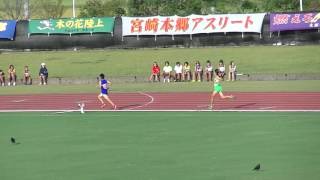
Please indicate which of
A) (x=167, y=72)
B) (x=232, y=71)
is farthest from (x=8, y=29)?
(x=232, y=71)

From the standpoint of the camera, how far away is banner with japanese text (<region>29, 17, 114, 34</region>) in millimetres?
46844

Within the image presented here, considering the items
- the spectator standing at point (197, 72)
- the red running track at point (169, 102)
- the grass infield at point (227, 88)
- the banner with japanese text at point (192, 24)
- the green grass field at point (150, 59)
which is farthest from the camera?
the banner with japanese text at point (192, 24)

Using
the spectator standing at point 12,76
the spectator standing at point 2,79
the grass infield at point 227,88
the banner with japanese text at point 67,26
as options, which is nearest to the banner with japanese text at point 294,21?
the grass infield at point 227,88

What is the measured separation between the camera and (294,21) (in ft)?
138

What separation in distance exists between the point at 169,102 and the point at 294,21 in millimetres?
18018

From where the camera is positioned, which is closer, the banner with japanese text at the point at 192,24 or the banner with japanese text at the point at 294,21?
the banner with japanese text at the point at 294,21

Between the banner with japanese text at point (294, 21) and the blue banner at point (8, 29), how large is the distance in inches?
693

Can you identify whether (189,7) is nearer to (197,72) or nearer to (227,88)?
(197,72)

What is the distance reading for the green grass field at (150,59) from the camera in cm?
3909

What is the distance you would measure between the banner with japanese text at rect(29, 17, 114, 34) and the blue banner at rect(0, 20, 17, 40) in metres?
1.17
